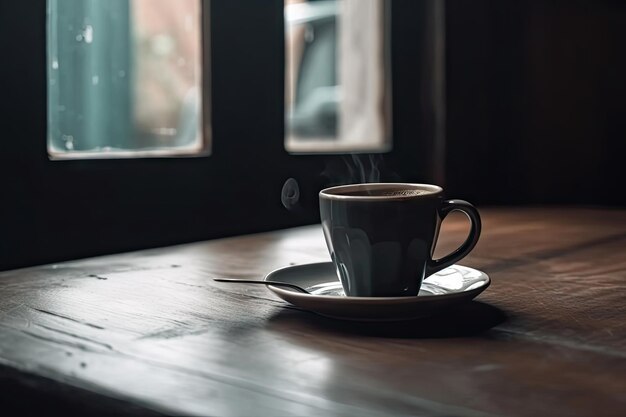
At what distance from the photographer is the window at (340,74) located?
5.49 feet

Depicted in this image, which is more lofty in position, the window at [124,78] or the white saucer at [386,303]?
the window at [124,78]

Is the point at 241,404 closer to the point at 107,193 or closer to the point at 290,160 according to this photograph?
the point at 107,193

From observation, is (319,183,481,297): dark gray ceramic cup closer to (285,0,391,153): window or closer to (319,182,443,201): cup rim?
(319,182,443,201): cup rim

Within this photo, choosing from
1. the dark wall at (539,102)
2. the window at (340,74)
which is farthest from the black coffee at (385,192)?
the dark wall at (539,102)

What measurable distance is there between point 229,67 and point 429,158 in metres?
0.62

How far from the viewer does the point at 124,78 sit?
1192 millimetres

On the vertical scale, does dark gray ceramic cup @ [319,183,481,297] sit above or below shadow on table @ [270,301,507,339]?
above

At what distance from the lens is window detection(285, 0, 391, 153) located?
1.67 metres

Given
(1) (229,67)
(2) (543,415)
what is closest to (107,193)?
(1) (229,67)

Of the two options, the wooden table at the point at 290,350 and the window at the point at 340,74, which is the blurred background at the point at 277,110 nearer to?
the window at the point at 340,74

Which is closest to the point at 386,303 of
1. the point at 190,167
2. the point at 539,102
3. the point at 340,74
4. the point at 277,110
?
the point at 190,167

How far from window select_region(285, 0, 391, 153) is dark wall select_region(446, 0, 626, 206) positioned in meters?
0.20

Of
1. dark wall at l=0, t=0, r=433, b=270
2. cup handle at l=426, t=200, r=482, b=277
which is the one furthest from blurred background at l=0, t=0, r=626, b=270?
cup handle at l=426, t=200, r=482, b=277

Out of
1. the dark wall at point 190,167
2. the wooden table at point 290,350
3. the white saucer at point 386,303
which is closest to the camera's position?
the wooden table at point 290,350
